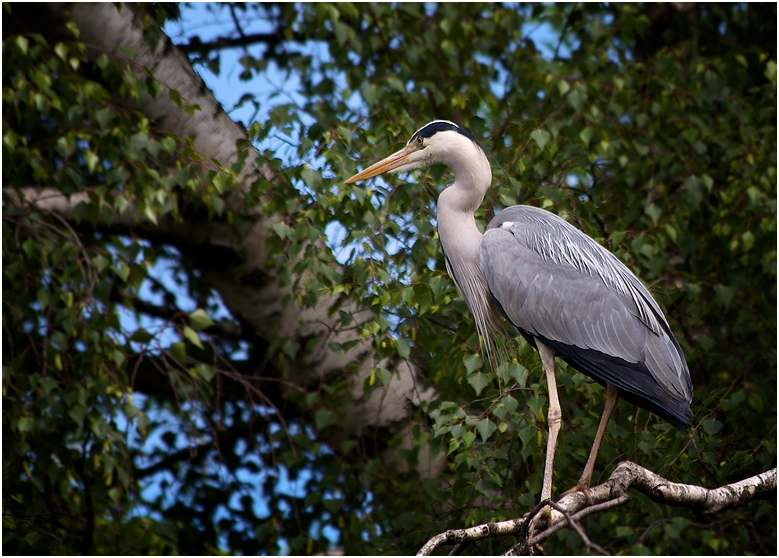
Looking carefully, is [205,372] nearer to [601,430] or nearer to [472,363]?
[472,363]

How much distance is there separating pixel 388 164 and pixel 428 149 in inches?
6.0

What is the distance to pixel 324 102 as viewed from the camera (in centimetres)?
453

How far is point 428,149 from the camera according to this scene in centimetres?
323

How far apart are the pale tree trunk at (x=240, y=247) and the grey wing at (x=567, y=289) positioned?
0.57 metres

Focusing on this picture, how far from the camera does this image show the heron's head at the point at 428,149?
318 cm

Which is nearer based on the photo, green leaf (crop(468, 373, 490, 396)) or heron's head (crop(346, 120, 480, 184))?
green leaf (crop(468, 373, 490, 396))

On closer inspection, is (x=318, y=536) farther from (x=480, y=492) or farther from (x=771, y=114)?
(x=771, y=114)

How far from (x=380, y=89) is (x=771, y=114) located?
5.86ft

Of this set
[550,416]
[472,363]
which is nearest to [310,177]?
[472,363]

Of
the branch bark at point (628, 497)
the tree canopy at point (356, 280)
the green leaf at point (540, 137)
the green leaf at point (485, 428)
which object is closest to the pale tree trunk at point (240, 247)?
the tree canopy at point (356, 280)

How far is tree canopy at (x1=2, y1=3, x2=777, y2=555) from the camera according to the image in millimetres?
3127

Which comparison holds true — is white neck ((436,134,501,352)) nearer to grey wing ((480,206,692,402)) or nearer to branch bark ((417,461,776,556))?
grey wing ((480,206,692,402))

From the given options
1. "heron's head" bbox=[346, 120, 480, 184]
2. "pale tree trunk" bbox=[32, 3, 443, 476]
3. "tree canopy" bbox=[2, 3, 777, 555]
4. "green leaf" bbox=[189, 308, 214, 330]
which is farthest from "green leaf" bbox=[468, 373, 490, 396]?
"green leaf" bbox=[189, 308, 214, 330]

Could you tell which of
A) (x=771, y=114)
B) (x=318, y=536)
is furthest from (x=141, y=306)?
(x=771, y=114)
